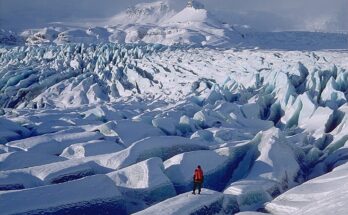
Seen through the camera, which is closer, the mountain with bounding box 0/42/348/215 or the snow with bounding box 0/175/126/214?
the snow with bounding box 0/175/126/214

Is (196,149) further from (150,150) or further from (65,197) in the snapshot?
(65,197)

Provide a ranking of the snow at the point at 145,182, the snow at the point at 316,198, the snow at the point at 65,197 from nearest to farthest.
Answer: the snow at the point at 316,198 < the snow at the point at 65,197 < the snow at the point at 145,182

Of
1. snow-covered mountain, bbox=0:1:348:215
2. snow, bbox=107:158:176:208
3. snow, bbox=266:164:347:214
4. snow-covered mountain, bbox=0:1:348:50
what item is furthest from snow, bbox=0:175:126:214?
snow-covered mountain, bbox=0:1:348:50

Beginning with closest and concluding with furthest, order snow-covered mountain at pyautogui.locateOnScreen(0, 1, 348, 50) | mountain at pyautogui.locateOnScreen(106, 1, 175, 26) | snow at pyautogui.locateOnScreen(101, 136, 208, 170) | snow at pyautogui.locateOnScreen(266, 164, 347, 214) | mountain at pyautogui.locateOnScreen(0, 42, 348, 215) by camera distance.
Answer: snow at pyautogui.locateOnScreen(266, 164, 347, 214), mountain at pyautogui.locateOnScreen(0, 42, 348, 215), snow at pyautogui.locateOnScreen(101, 136, 208, 170), snow-covered mountain at pyautogui.locateOnScreen(0, 1, 348, 50), mountain at pyautogui.locateOnScreen(106, 1, 175, 26)

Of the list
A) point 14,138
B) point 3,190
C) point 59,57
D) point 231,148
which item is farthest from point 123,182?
point 59,57

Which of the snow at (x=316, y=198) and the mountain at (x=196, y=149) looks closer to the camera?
the snow at (x=316, y=198)

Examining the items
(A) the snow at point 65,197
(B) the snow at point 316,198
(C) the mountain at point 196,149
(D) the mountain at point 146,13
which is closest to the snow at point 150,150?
(C) the mountain at point 196,149

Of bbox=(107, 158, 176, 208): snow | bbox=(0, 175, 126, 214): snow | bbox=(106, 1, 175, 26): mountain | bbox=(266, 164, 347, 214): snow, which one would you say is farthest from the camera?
bbox=(106, 1, 175, 26): mountain

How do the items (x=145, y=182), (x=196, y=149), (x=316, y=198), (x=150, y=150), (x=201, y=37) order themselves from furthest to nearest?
(x=201, y=37) → (x=196, y=149) → (x=150, y=150) → (x=145, y=182) → (x=316, y=198)

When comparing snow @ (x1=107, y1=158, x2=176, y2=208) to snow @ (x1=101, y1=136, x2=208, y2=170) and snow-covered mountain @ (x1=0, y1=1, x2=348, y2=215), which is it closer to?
snow-covered mountain @ (x1=0, y1=1, x2=348, y2=215)

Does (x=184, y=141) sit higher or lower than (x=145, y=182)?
higher

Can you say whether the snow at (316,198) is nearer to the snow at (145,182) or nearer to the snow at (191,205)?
the snow at (191,205)

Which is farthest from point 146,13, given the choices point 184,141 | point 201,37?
point 184,141
